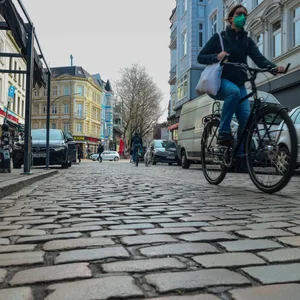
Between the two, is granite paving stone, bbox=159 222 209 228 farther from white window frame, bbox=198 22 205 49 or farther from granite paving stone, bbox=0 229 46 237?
white window frame, bbox=198 22 205 49

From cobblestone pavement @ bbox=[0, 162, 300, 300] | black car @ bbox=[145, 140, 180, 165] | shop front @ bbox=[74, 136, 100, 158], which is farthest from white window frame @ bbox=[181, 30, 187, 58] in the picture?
shop front @ bbox=[74, 136, 100, 158]

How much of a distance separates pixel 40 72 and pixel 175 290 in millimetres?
7971

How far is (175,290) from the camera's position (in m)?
1.43

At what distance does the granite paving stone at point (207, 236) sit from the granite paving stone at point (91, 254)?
0.44 m

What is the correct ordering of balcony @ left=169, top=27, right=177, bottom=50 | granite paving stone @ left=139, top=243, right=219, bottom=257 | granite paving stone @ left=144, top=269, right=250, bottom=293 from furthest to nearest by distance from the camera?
balcony @ left=169, top=27, right=177, bottom=50 → granite paving stone @ left=139, top=243, right=219, bottom=257 → granite paving stone @ left=144, top=269, right=250, bottom=293

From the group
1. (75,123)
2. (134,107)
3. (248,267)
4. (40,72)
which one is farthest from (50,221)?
(75,123)

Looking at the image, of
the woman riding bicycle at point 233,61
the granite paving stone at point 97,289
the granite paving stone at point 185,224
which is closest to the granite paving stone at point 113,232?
the granite paving stone at point 185,224

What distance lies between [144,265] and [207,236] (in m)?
0.70

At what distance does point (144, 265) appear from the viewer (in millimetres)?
1748

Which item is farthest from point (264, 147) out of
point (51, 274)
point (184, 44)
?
point (184, 44)

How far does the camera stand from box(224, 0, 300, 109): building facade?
17.5 meters

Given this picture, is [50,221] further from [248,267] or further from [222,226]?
→ [248,267]

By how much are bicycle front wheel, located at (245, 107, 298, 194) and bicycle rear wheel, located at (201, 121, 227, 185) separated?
2.47 feet

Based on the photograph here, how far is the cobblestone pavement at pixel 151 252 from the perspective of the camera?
57.1 inches
